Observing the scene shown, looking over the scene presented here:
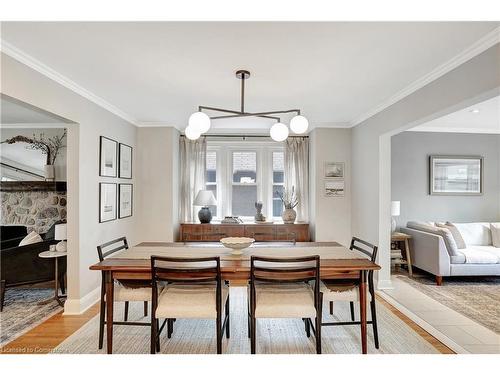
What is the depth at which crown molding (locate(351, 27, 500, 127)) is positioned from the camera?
1.92 m

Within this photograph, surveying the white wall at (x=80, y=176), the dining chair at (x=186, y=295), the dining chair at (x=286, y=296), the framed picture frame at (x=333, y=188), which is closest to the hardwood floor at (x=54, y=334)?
the white wall at (x=80, y=176)

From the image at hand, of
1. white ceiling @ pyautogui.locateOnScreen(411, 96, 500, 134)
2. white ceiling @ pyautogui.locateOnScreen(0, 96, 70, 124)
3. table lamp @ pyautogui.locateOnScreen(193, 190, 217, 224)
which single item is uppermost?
white ceiling @ pyautogui.locateOnScreen(411, 96, 500, 134)

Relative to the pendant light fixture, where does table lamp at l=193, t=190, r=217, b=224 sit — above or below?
below

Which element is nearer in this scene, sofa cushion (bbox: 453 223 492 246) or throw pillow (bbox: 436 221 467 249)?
throw pillow (bbox: 436 221 467 249)

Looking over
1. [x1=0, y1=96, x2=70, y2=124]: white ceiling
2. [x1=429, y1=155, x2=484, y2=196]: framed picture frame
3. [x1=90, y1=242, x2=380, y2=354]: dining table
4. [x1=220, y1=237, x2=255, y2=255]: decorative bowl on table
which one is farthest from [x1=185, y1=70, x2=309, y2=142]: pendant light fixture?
[x1=429, y1=155, x2=484, y2=196]: framed picture frame

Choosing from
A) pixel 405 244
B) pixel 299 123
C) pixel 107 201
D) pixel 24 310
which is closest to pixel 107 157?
pixel 107 201

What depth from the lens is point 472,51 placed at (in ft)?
6.82

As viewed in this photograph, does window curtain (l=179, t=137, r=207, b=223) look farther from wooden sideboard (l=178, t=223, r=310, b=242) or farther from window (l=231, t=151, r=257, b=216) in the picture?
window (l=231, t=151, r=257, b=216)

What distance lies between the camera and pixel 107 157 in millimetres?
3605

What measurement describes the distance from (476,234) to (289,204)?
2955mm

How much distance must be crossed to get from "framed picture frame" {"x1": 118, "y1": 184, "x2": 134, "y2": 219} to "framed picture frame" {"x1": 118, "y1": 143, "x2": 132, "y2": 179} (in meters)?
0.16

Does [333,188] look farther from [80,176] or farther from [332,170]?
[80,176]
